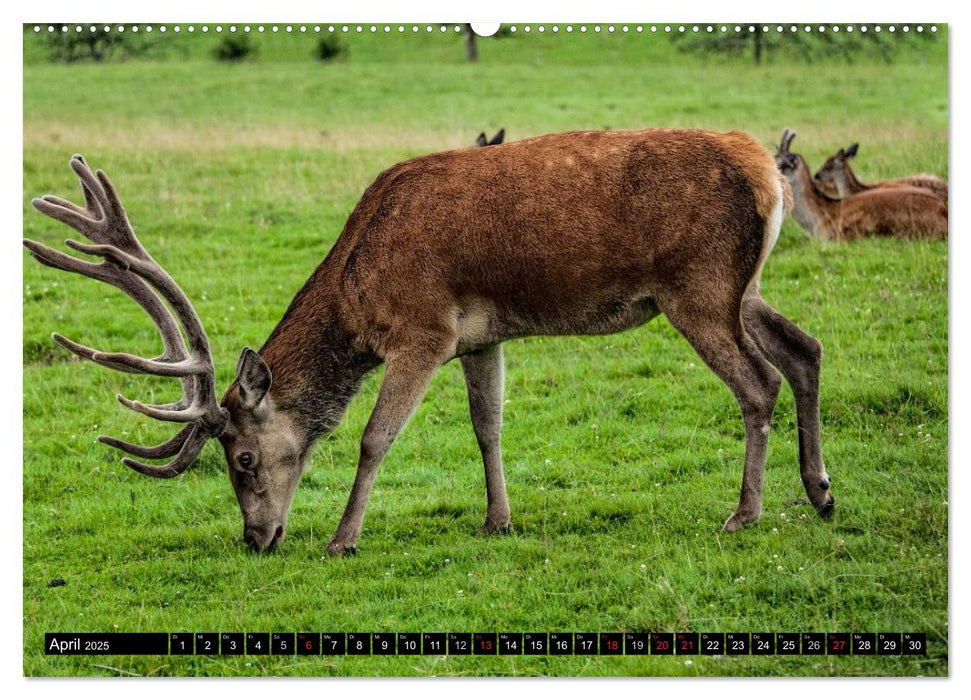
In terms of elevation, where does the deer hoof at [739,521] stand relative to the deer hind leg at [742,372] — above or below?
below

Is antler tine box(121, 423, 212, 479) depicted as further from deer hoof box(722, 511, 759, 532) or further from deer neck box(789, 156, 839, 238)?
deer neck box(789, 156, 839, 238)

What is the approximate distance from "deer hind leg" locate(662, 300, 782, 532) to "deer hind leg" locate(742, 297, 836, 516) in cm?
28

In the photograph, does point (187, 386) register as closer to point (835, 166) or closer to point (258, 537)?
point (258, 537)

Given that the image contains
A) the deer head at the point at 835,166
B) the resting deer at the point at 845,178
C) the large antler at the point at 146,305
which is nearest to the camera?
the large antler at the point at 146,305

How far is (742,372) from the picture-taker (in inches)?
280

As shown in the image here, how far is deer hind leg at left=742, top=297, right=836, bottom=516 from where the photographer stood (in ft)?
24.5

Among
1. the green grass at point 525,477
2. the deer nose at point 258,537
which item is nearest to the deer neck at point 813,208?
the green grass at point 525,477

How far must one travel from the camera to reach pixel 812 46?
26.3ft

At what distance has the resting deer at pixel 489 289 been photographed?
7.07 meters

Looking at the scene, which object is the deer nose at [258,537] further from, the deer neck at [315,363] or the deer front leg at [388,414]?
the deer neck at [315,363]

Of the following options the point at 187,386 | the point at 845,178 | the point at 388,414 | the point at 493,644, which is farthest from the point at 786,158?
the point at 493,644

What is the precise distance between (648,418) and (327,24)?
3.92 metres

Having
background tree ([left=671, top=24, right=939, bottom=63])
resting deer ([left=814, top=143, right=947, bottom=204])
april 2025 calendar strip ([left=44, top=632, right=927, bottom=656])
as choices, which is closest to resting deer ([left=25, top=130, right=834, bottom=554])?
background tree ([left=671, top=24, right=939, bottom=63])

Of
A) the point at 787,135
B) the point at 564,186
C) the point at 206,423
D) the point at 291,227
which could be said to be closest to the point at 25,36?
the point at 206,423
